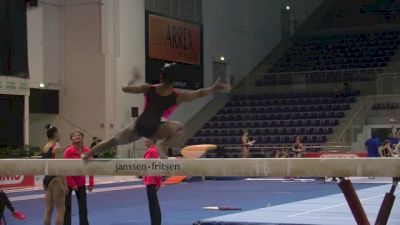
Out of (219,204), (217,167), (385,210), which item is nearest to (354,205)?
(385,210)

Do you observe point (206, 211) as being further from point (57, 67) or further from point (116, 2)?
point (57, 67)

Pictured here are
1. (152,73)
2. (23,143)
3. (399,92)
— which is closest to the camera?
(152,73)

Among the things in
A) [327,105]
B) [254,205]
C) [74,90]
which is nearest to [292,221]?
[254,205]

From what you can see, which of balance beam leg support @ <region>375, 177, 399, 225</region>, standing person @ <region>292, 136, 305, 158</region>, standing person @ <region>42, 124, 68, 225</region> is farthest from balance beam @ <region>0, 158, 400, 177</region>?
standing person @ <region>292, 136, 305, 158</region>

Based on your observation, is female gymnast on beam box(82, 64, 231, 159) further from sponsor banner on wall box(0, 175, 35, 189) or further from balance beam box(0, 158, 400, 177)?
sponsor banner on wall box(0, 175, 35, 189)

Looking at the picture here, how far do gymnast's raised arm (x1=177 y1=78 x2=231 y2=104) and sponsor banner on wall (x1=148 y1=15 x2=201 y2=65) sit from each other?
4.36m

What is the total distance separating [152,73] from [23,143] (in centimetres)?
987

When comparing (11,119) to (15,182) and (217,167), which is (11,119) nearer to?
(15,182)

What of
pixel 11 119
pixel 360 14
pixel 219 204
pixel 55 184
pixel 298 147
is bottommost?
pixel 219 204

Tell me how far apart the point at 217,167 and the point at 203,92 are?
32.6 inches

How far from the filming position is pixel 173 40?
→ 38.2ft

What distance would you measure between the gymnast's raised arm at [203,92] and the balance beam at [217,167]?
0.70 m

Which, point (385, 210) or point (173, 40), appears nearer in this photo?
point (385, 210)

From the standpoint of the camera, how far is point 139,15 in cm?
1591
